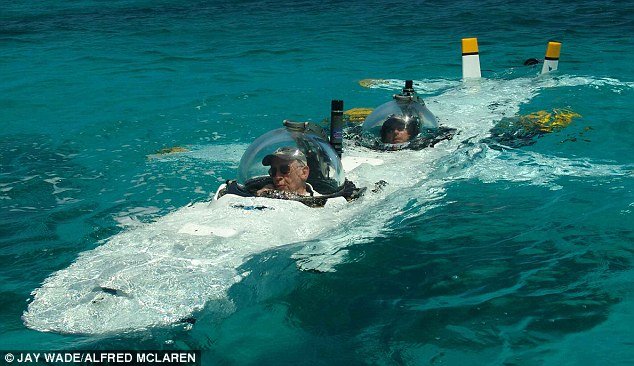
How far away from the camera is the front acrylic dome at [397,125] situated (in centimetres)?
1018

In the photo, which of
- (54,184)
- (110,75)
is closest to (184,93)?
(110,75)

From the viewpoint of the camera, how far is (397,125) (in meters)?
10.2

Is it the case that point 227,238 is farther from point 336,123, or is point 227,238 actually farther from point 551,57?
point 551,57

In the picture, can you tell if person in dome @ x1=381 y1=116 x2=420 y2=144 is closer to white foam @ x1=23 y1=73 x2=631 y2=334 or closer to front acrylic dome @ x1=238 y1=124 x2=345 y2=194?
white foam @ x1=23 y1=73 x2=631 y2=334

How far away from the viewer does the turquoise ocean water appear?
19.7 ft

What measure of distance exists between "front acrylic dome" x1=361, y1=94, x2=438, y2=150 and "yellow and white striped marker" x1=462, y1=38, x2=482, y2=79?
4579mm

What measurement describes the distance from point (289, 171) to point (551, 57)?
357 inches

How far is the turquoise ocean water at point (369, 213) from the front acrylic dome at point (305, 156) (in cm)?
59

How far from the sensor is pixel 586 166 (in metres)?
10.4

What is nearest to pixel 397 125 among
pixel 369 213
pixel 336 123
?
pixel 336 123

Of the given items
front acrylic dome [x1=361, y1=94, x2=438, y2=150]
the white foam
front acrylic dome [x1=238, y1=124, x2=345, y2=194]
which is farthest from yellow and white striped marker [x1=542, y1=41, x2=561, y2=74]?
front acrylic dome [x1=238, y1=124, x2=345, y2=194]

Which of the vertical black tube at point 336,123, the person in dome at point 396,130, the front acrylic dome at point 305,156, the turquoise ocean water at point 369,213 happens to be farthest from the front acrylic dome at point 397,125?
the front acrylic dome at point 305,156

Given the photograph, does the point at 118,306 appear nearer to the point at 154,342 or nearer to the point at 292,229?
the point at 154,342

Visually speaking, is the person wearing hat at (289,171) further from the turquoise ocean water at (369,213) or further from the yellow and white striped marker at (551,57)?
the yellow and white striped marker at (551,57)
